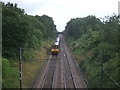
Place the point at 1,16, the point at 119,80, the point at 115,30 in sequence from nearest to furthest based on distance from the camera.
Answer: the point at 119,80 → the point at 1,16 → the point at 115,30

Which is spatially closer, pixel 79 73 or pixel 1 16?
pixel 1 16

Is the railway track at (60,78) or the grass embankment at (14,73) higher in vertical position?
the grass embankment at (14,73)

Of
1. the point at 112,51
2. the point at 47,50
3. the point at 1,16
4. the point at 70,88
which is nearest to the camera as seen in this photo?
the point at 70,88

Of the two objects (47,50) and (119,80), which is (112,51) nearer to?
(119,80)

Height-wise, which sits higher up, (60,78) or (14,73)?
(14,73)

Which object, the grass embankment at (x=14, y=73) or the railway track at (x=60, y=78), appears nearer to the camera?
the grass embankment at (x=14, y=73)

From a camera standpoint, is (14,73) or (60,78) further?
(60,78)

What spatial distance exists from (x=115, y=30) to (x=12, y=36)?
1369cm

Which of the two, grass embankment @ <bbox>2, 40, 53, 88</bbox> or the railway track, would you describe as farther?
the railway track

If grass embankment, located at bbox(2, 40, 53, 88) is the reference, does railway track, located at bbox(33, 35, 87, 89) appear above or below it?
below

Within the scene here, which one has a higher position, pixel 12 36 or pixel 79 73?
pixel 12 36

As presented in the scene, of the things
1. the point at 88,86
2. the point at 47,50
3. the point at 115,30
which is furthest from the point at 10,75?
the point at 47,50

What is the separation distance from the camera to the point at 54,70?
3591 cm

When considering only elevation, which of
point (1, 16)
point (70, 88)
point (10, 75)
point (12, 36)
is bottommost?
point (70, 88)
